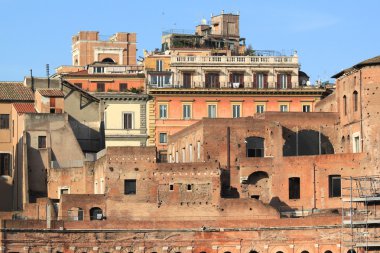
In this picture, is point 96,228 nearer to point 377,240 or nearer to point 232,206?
point 232,206

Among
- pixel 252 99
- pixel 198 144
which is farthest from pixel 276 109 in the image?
pixel 198 144

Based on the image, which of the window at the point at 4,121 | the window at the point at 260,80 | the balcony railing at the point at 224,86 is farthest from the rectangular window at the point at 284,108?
the window at the point at 4,121

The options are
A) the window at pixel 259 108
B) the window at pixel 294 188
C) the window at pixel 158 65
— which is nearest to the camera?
the window at pixel 294 188

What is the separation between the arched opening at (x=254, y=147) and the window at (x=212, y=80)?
1737 centimetres

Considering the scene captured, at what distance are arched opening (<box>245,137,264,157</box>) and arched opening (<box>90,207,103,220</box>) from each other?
11.5 metres

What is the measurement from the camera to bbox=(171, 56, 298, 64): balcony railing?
11669 cm

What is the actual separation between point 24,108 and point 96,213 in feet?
48.8

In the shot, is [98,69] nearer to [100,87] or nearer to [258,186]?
[100,87]

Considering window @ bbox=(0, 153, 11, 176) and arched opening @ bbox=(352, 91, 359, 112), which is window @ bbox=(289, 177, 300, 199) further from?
window @ bbox=(0, 153, 11, 176)

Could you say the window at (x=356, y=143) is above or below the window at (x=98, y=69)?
below

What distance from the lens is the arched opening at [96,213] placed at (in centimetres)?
9275

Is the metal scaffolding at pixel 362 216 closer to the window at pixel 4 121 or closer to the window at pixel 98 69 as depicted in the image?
the window at pixel 4 121

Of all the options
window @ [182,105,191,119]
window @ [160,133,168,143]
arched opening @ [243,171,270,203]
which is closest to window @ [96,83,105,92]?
window @ [160,133,168,143]

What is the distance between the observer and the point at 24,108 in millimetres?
105000
